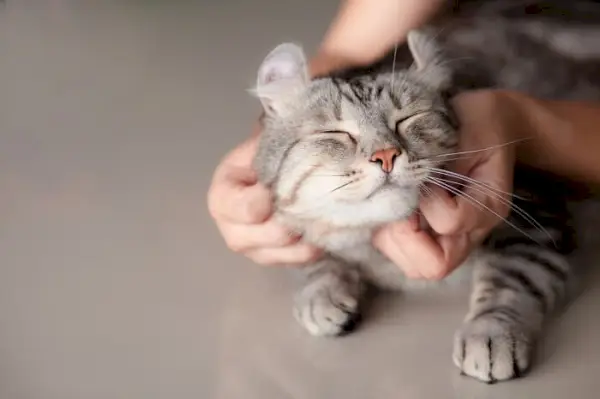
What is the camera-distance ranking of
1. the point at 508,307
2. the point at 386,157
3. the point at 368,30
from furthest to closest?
the point at 368,30
the point at 508,307
the point at 386,157

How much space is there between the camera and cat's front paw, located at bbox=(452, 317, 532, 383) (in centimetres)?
85

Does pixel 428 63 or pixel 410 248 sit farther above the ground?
pixel 428 63

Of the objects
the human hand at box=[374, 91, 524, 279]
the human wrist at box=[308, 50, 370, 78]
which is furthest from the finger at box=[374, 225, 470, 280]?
the human wrist at box=[308, 50, 370, 78]

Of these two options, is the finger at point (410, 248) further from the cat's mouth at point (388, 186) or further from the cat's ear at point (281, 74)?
the cat's ear at point (281, 74)

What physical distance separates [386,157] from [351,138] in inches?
2.3

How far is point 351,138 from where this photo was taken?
85cm

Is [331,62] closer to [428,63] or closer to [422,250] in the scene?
[428,63]

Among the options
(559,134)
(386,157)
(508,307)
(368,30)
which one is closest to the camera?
(386,157)

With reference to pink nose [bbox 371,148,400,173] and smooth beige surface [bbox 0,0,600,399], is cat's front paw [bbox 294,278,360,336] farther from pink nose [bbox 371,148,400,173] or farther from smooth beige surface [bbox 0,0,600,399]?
pink nose [bbox 371,148,400,173]

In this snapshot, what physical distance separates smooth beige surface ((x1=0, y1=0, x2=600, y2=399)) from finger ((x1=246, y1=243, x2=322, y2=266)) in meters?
0.07

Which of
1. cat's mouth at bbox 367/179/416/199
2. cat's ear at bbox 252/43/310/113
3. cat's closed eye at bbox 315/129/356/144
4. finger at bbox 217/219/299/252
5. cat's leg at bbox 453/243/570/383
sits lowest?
cat's leg at bbox 453/243/570/383

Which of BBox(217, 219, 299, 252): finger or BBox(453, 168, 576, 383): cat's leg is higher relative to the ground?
BBox(217, 219, 299, 252): finger

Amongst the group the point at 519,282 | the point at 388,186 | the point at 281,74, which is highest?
the point at 281,74

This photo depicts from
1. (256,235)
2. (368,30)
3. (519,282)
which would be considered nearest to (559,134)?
A: (519,282)
